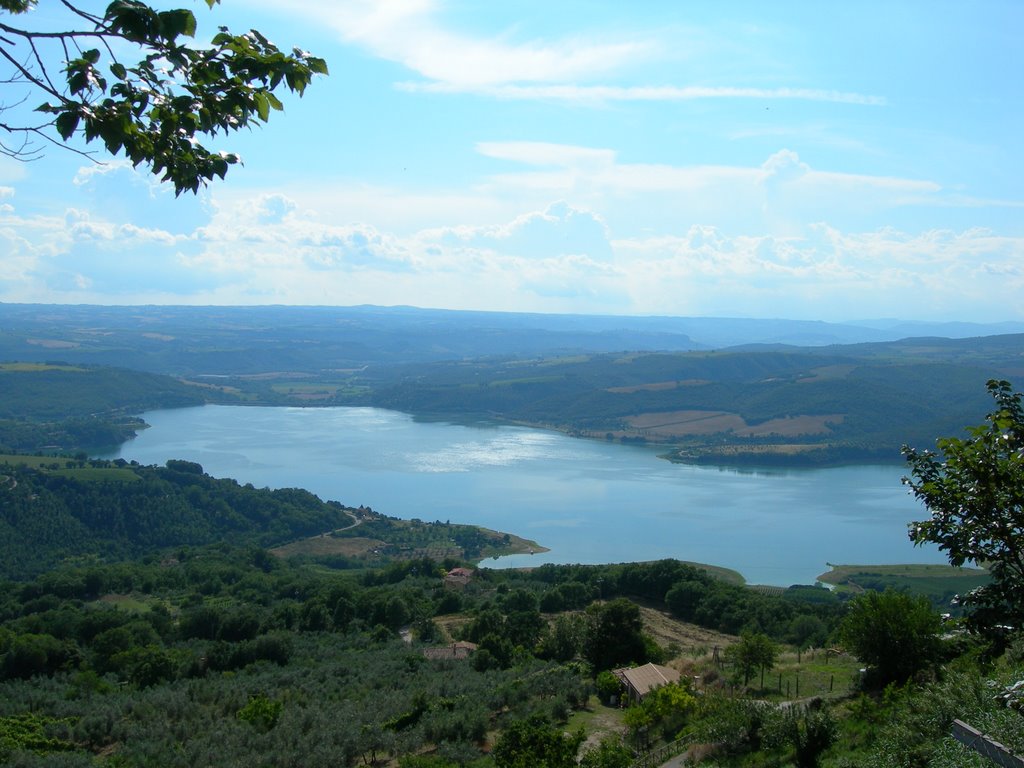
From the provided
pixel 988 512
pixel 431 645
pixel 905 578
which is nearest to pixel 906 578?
pixel 905 578

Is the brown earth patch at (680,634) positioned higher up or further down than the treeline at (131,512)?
higher up

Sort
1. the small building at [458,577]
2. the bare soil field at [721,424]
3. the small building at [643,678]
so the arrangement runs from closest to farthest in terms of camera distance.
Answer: the small building at [643,678] < the small building at [458,577] < the bare soil field at [721,424]

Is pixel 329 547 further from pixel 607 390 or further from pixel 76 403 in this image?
pixel 76 403

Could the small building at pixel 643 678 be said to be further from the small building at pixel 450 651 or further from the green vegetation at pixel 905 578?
the green vegetation at pixel 905 578

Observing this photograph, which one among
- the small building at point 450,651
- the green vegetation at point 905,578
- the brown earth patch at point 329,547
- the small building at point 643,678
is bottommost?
the brown earth patch at point 329,547

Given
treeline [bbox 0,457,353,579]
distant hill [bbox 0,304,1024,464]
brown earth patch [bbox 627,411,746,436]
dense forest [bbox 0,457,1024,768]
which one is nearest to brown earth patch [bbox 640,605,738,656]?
dense forest [bbox 0,457,1024,768]

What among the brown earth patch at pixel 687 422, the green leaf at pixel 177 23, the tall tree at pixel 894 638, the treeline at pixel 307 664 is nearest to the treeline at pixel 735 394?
the brown earth patch at pixel 687 422
